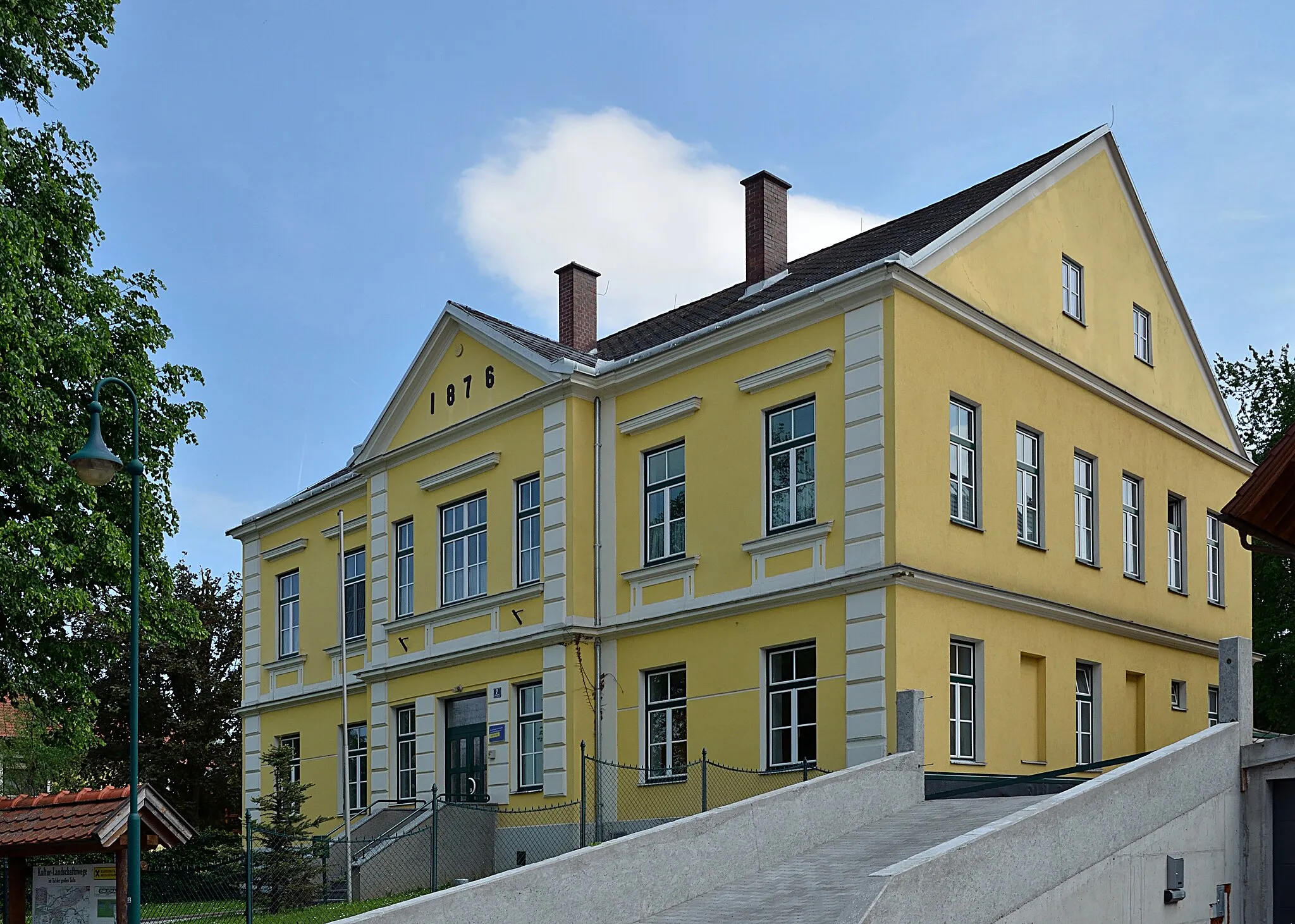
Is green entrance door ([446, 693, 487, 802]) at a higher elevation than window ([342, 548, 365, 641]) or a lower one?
lower

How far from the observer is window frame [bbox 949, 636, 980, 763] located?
2078 cm

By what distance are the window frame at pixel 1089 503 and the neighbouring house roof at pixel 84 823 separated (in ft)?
47.9

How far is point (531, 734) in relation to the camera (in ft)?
83.7

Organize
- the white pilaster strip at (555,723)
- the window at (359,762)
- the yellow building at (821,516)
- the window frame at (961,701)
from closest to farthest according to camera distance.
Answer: the window frame at (961,701), the yellow building at (821,516), the white pilaster strip at (555,723), the window at (359,762)

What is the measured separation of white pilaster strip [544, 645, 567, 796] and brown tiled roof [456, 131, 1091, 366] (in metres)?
5.08

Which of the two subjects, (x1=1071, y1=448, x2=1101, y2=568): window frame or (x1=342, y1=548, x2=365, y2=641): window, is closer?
(x1=1071, y1=448, x2=1101, y2=568): window frame

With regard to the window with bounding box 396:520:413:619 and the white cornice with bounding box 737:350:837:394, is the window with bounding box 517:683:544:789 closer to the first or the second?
the window with bounding box 396:520:413:619

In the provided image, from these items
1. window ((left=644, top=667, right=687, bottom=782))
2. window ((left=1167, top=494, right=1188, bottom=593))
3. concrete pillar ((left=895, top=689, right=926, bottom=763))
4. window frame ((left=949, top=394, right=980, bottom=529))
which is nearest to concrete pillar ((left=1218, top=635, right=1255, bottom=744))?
concrete pillar ((left=895, top=689, right=926, bottom=763))

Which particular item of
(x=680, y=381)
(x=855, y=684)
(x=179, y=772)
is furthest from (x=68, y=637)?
(x=179, y=772)

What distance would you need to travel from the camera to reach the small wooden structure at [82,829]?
16.4 metres

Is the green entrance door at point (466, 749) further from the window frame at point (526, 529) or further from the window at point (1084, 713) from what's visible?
the window at point (1084, 713)

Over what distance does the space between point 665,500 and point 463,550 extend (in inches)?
209

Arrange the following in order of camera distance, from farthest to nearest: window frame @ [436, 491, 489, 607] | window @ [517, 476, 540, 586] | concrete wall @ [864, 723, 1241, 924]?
window frame @ [436, 491, 489, 607]
window @ [517, 476, 540, 586]
concrete wall @ [864, 723, 1241, 924]

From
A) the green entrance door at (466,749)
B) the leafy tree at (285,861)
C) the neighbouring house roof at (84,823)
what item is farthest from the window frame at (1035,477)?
the neighbouring house roof at (84,823)
